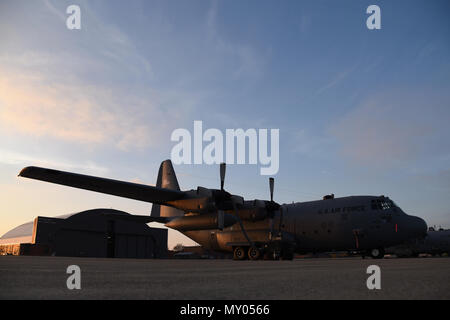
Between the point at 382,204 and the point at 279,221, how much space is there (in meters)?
6.22

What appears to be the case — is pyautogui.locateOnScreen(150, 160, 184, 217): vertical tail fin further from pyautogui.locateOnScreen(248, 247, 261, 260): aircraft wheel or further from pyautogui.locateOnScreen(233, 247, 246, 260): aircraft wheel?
pyautogui.locateOnScreen(248, 247, 261, 260): aircraft wheel

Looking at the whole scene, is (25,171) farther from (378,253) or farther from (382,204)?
(378,253)

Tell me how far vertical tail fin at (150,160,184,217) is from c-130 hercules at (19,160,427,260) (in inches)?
149

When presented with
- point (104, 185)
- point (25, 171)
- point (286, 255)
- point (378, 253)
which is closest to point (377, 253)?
point (378, 253)

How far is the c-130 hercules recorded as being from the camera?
18.6 m

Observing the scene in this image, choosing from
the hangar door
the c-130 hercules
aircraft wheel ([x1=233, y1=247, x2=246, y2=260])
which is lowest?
the hangar door

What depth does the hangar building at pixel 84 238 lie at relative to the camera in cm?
5344

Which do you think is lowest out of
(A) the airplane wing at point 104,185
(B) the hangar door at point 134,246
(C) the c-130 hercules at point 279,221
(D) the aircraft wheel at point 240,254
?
(B) the hangar door at point 134,246

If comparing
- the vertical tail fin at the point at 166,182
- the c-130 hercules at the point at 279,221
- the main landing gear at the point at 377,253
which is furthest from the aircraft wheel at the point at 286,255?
the vertical tail fin at the point at 166,182

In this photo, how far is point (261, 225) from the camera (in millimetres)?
22359

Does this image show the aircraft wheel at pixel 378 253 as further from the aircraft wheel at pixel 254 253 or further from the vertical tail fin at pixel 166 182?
the vertical tail fin at pixel 166 182

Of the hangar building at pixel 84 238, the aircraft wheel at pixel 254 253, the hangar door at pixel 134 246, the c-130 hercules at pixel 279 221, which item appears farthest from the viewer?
the hangar door at pixel 134 246

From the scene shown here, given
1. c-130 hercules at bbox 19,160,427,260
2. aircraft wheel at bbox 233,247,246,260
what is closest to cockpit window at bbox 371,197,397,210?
c-130 hercules at bbox 19,160,427,260
